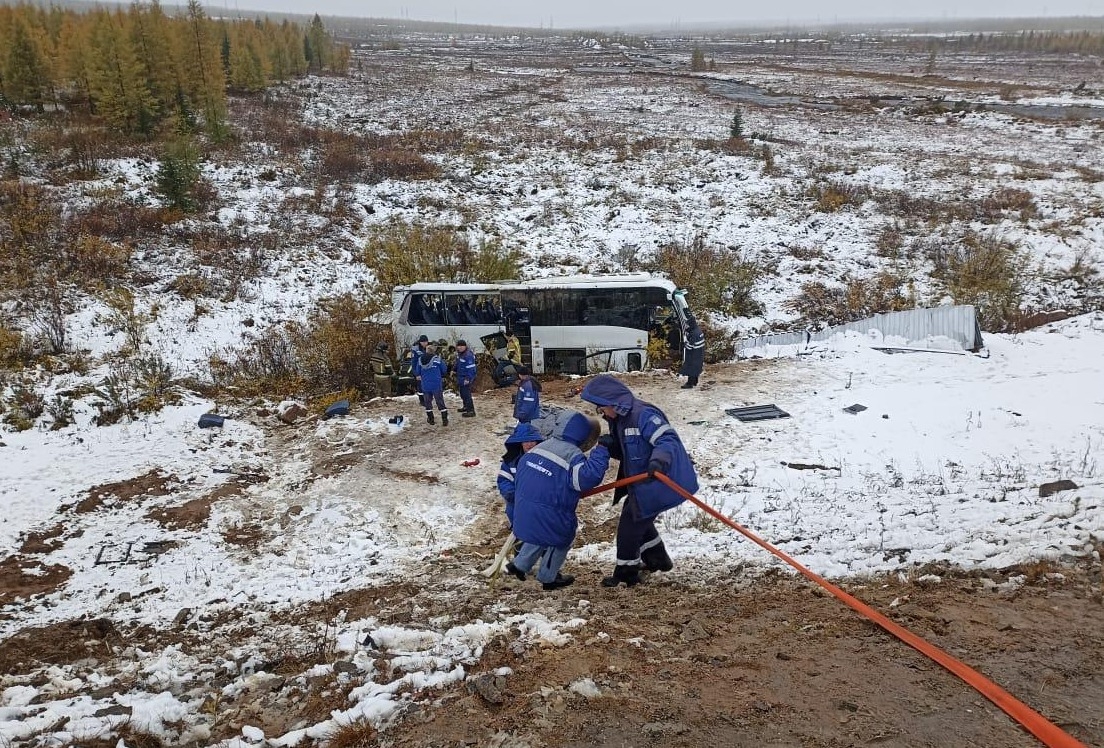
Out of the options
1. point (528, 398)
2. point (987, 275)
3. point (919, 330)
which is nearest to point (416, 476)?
point (528, 398)

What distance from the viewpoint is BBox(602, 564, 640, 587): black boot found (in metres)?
6.09

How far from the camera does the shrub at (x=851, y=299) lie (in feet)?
56.4

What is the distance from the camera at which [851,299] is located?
58.4 feet

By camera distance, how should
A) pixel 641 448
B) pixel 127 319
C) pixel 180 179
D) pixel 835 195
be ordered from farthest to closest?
pixel 835 195, pixel 180 179, pixel 127 319, pixel 641 448

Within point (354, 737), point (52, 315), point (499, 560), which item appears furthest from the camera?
point (52, 315)

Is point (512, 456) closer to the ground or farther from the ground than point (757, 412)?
farther from the ground

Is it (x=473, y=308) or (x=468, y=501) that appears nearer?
(x=468, y=501)

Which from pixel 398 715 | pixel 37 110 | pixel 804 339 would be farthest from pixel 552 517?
pixel 37 110

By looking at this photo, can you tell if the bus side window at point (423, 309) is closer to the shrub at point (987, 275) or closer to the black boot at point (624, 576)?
the black boot at point (624, 576)

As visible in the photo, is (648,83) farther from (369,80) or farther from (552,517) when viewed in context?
(552,517)

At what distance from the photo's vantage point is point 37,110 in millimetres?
30641

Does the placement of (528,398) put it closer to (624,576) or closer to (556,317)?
(624,576)

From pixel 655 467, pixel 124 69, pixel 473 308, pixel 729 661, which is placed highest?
pixel 124 69

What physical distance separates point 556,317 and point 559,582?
8.15 m
